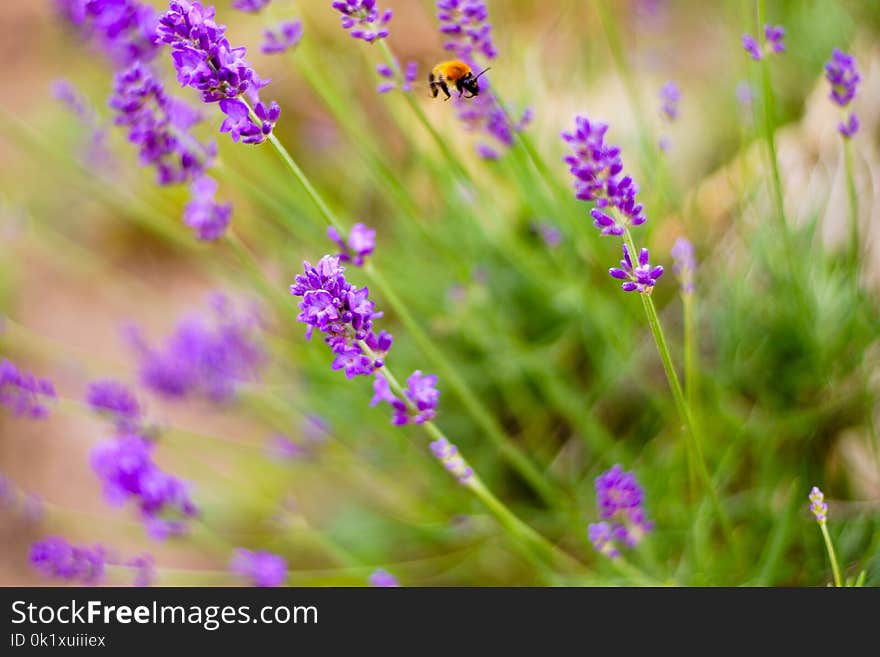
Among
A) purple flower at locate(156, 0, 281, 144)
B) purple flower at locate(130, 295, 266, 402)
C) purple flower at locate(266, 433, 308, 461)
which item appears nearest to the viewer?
purple flower at locate(156, 0, 281, 144)

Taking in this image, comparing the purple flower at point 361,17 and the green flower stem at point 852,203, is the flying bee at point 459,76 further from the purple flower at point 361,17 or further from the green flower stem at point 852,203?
the green flower stem at point 852,203

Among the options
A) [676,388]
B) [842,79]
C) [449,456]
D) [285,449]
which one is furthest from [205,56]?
[285,449]

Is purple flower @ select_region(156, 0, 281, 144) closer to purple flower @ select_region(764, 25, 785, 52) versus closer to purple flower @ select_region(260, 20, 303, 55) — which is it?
purple flower @ select_region(260, 20, 303, 55)

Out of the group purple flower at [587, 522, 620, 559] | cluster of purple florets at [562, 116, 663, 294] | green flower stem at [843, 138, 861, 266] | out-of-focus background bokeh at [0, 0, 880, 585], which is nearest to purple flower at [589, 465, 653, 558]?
purple flower at [587, 522, 620, 559]

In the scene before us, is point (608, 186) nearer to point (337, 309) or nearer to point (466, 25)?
point (337, 309)

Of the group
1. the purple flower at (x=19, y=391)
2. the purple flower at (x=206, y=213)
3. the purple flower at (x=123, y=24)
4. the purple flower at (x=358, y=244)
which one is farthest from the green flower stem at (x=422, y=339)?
the purple flower at (x=19, y=391)

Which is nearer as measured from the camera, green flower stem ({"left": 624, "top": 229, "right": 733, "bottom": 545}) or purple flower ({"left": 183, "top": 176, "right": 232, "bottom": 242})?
green flower stem ({"left": 624, "top": 229, "right": 733, "bottom": 545})
